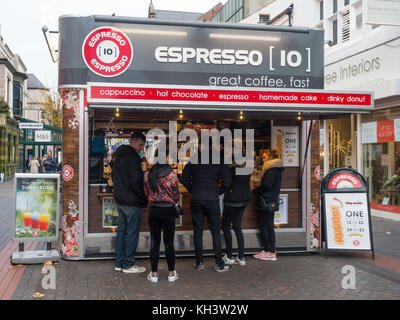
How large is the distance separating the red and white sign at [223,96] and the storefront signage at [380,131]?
6159mm

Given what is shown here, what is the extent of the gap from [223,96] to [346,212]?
302 cm

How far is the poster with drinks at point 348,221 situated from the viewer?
741 cm

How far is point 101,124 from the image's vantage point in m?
8.16

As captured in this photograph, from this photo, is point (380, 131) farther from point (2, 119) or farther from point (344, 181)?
point (2, 119)

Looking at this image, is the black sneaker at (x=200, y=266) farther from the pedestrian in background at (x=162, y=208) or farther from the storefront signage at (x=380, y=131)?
the storefront signage at (x=380, y=131)

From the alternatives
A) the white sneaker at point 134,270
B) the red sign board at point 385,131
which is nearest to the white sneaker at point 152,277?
the white sneaker at point 134,270

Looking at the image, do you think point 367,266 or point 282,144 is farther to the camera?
point 282,144

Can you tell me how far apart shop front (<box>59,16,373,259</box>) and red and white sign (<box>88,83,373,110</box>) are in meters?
0.02

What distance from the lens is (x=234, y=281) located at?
609cm

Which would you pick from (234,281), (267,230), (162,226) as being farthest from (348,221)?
(162,226)

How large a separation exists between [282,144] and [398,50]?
5703 mm

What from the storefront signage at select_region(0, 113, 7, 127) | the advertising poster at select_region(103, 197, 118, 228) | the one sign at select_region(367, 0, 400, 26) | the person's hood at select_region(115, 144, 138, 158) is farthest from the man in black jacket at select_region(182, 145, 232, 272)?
the storefront signage at select_region(0, 113, 7, 127)
